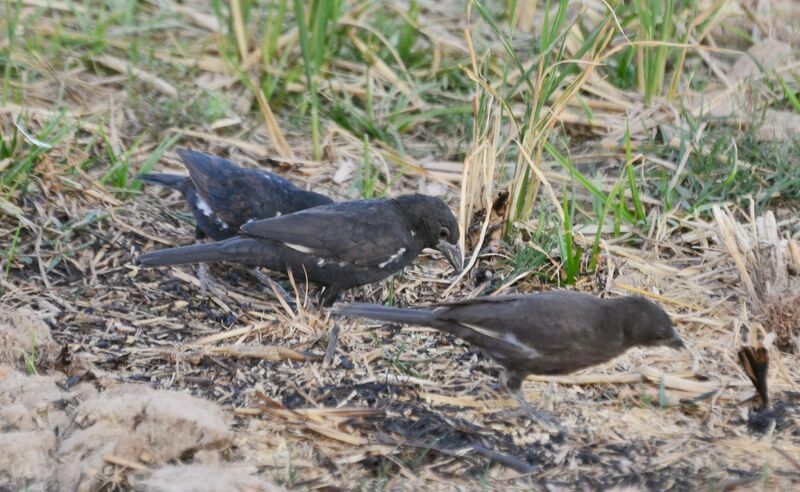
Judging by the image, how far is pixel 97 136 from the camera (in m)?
6.49

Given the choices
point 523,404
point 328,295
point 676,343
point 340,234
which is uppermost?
point 676,343

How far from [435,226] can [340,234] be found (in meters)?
0.46

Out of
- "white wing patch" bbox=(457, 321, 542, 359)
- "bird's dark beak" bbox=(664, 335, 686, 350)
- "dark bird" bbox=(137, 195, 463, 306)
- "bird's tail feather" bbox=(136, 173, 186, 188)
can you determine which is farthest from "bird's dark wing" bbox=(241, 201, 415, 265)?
"bird's dark beak" bbox=(664, 335, 686, 350)

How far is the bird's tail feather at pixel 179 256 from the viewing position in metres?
5.14

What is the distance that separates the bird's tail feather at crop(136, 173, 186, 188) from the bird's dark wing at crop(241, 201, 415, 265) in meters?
0.66

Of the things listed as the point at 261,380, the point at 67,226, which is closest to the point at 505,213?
the point at 261,380

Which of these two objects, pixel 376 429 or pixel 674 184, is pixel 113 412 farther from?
pixel 674 184

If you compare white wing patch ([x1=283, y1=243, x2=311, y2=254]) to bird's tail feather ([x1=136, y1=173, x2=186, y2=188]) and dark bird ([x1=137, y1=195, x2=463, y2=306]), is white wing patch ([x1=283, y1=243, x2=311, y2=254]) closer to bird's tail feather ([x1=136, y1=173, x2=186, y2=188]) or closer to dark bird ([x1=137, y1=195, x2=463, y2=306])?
dark bird ([x1=137, y1=195, x2=463, y2=306])

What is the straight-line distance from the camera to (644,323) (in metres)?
4.35

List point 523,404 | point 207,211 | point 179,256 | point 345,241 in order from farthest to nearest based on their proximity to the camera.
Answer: point 207,211
point 345,241
point 179,256
point 523,404

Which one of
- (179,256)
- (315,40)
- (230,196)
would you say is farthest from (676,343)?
(315,40)

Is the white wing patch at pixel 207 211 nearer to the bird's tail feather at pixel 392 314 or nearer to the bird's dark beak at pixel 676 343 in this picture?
the bird's tail feather at pixel 392 314

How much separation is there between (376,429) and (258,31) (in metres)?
4.16

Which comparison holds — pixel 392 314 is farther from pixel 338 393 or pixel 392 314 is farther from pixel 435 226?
pixel 435 226
